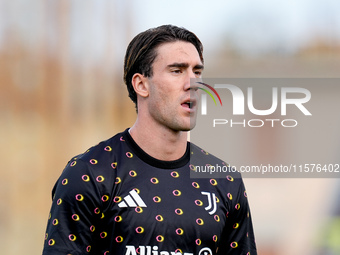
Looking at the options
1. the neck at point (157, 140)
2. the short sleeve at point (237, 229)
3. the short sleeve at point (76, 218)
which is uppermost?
the neck at point (157, 140)

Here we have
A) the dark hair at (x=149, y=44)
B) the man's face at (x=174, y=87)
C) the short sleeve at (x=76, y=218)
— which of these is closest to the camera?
the short sleeve at (x=76, y=218)

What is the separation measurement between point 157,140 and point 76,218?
49 cm

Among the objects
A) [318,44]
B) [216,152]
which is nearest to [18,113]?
[216,152]

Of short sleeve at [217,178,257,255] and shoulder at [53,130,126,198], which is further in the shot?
short sleeve at [217,178,257,255]

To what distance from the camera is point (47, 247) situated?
88.2 inches

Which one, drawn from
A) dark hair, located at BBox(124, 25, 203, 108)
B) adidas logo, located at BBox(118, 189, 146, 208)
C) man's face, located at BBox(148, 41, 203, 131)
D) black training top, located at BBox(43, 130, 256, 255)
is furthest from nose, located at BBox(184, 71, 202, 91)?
adidas logo, located at BBox(118, 189, 146, 208)

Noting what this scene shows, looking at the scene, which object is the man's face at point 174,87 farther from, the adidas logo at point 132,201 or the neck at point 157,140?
the adidas logo at point 132,201

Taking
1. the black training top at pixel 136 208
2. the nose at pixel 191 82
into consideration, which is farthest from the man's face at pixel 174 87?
the black training top at pixel 136 208

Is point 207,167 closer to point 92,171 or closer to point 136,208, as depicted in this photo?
point 136,208

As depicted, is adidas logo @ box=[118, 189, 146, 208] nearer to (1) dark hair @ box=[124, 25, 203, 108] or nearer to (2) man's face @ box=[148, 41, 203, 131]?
(2) man's face @ box=[148, 41, 203, 131]

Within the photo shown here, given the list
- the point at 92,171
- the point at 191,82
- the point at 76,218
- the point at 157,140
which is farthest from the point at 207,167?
the point at 76,218

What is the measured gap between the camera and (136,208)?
2.29 metres

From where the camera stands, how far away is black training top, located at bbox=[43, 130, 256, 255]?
7.34 ft

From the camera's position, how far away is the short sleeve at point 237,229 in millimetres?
2514
